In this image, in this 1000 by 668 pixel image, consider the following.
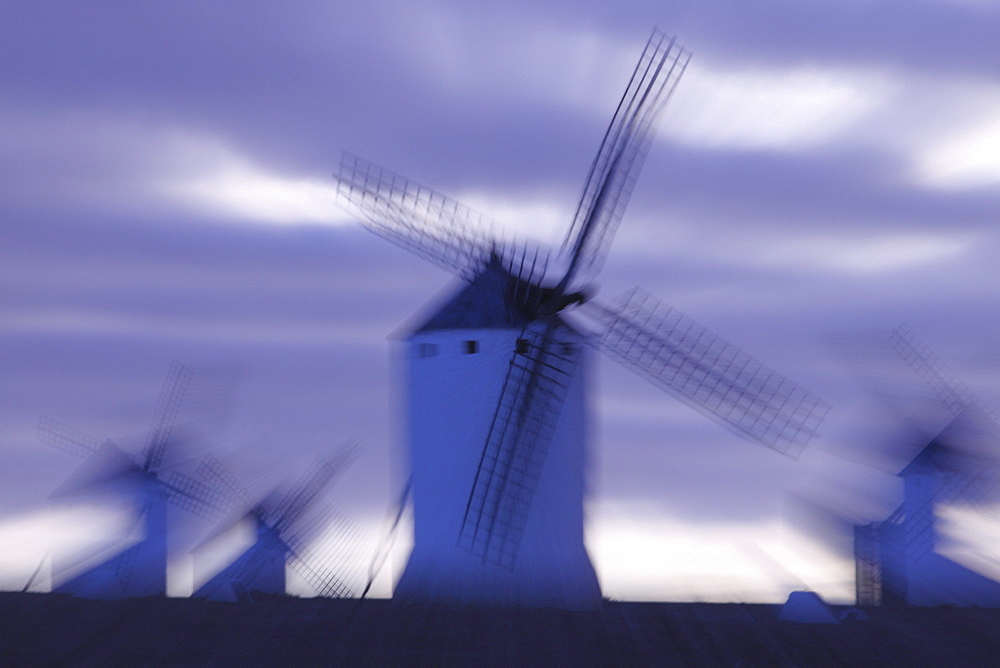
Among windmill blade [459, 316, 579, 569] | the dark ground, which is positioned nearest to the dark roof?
windmill blade [459, 316, 579, 569]

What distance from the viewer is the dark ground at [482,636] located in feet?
46.1

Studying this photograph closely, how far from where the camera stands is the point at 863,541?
23.2 metres

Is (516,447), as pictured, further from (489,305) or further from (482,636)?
(482,636)

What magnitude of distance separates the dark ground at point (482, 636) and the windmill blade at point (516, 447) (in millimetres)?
1334

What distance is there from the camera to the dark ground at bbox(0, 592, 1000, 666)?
14.0m

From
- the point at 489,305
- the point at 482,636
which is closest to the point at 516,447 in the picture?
the point at 489,305

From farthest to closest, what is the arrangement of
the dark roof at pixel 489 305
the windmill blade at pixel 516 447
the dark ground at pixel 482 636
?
the dark roof at pixel 489 305 → the windmill blade at pixel 516 447 → the dark ground at pixel 482 636

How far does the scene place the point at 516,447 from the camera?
1593 centimetres

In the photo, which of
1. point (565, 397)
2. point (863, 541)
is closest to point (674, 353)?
point (565, 397)

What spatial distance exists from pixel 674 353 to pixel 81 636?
9908 millimetres

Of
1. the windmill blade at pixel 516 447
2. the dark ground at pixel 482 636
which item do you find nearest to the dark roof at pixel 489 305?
the windmill blade at pixel 516 447

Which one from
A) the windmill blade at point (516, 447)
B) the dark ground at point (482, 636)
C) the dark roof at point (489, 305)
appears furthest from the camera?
the dark roof at point (489, 305)

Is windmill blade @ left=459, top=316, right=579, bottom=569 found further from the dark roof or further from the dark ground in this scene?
the dark ground

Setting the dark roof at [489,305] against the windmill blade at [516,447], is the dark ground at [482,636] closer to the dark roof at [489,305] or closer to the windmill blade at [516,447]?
the windmill blade at [516,447]
